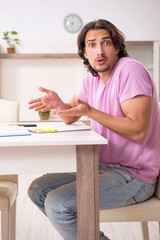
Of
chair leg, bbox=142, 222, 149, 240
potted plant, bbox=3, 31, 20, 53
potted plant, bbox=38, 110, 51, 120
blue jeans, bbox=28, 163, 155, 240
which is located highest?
potted plant, bbox=3, 31, 20, 53

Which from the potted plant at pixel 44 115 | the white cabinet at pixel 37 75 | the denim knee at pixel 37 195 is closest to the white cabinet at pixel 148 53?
the white cabinet at pixel 37 75

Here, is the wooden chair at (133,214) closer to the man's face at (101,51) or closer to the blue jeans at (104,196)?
the blue jeans at (104,196)

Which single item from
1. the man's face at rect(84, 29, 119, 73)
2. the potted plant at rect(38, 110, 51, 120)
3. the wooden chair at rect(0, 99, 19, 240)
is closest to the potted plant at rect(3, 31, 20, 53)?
the potted plant at rect(38, 110, 51, 120)

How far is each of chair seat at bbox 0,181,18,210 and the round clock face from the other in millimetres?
3549

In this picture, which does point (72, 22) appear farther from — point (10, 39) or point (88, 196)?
point (88, 196)

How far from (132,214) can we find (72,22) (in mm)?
3992

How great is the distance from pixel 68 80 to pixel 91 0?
1.17m

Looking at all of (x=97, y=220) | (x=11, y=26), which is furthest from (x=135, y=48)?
(x=97, y=220)

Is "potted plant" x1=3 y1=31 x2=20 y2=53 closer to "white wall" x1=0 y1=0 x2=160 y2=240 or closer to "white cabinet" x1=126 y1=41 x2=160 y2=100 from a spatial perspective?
"white wall" x1=0 y1=0 x2=160 y2=240

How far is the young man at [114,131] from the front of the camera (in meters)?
1.33

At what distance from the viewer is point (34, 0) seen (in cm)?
492

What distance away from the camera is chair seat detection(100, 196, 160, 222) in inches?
52.9

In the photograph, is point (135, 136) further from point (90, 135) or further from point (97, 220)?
point (97, 220)

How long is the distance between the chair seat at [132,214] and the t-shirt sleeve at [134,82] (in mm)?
431
